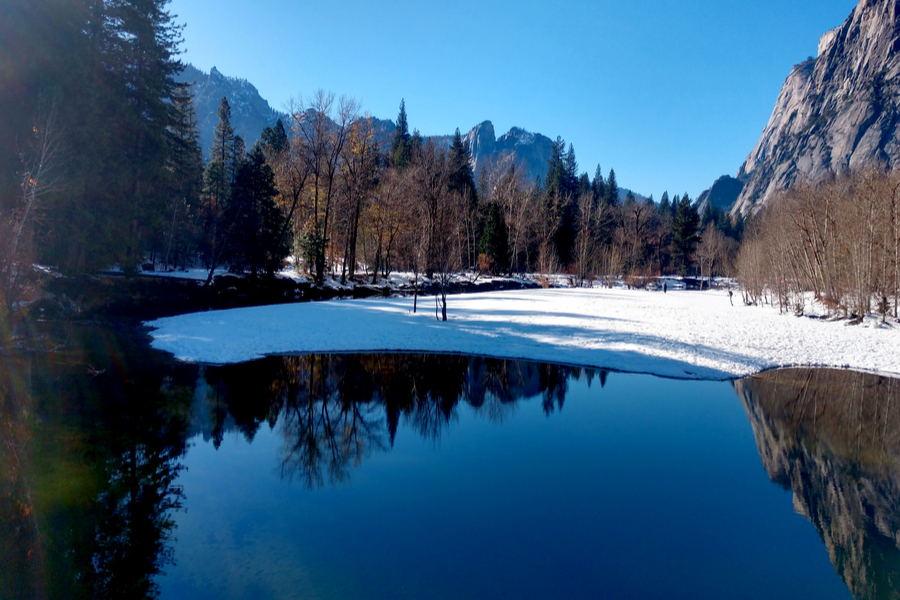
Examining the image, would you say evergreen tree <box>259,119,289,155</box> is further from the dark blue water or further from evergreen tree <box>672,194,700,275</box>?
evergreen tree <box>672,194,700,275</box>

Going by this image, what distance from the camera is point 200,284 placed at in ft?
91.9

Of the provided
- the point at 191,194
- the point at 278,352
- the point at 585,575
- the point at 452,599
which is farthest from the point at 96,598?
the point at 191,194

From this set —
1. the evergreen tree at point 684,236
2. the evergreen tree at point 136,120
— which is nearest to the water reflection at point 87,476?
the evergreen tree at point 136,120

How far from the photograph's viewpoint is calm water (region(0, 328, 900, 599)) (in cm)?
479

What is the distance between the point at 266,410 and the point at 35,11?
67.4 feet

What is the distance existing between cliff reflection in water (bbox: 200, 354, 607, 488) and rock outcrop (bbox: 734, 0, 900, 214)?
10547cm

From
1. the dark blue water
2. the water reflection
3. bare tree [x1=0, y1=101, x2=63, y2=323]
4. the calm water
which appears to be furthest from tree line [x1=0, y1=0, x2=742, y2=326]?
the dark blue water

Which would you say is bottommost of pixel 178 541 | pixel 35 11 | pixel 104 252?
pixel 178 541

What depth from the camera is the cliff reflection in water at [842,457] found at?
5562mm

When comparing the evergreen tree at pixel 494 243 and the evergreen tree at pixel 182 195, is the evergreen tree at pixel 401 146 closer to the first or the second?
the evergreen tree at pixel 494 243

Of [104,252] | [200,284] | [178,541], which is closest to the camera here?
[178,541]

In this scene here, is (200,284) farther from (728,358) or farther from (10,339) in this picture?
(728,358)

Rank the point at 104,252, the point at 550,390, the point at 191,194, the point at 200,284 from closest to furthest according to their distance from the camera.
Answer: the point at 550,390, the point at 104,252, the point at 200,284, the point at 191,194

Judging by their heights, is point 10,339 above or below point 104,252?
below
